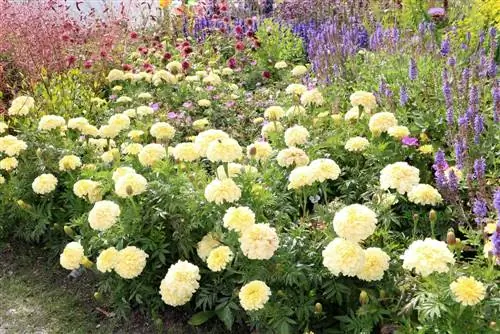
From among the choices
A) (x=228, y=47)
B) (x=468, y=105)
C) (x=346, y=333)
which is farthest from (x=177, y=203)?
(x=228, y=47)

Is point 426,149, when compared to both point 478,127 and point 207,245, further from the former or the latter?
point 207,245

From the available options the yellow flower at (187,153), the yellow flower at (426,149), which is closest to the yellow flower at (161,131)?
the yellow flower at (187,153)

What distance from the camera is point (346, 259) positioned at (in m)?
2.35

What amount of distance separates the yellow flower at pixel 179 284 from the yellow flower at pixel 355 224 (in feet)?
2.11

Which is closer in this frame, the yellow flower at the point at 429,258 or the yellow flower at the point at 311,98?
the yellow flower at the point at 429,258

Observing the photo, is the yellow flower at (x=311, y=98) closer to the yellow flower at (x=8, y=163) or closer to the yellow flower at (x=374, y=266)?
the yellow flower at (x=374, y=266)

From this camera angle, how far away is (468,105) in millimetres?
3594

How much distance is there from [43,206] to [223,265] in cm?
157

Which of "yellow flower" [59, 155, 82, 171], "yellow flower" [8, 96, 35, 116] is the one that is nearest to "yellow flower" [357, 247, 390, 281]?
"yellow flower" [59, 155, 82, 171]

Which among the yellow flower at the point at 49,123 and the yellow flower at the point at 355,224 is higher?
Result: the yellow flower at the point at 355,224

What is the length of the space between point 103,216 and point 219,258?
2.14ft

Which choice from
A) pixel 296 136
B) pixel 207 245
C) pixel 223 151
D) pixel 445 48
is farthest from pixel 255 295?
pixel 445 48

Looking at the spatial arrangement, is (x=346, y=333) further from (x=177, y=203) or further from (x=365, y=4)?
(x=365, y=4)

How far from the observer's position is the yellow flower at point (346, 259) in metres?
2.34
